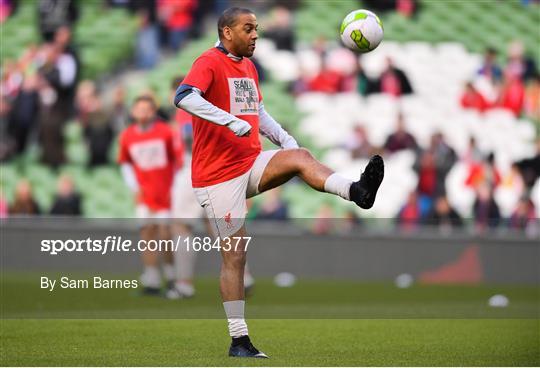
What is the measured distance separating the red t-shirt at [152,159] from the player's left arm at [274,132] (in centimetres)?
604

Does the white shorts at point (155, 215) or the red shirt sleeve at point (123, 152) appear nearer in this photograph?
the red shirt sleeve at point (123, 152)

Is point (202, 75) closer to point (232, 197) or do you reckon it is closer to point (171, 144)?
point (232, 197)

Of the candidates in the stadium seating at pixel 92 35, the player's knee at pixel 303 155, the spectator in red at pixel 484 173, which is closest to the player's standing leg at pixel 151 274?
the player's knee at pixel 303 155

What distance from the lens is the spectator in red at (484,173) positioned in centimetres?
2164

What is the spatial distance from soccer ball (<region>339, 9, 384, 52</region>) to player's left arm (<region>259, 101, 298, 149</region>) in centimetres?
97

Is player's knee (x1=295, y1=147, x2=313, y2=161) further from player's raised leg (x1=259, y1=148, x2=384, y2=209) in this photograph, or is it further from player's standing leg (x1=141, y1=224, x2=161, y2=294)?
player's standing leg (x1=141, y1=224, x2=161, y2=294)

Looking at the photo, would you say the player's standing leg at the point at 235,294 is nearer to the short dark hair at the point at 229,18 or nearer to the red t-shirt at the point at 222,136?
the red t-shirt at the point at 222,136

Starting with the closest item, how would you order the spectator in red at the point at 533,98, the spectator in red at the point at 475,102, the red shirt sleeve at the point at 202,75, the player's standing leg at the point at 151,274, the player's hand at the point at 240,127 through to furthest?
the player's hand at the point at 240,127, the red shirt sleeve at the point at 202,75, the player's standing leg at the point at 151,274, the spectator in red at the point at 475,102, the spectator in red at the point at 533,98

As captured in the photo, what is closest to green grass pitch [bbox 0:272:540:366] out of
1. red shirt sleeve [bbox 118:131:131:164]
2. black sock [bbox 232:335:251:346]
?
black sock [bbox 232:335:251:346]


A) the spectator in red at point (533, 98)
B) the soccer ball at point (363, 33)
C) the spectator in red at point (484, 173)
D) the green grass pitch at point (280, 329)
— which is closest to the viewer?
the green grass pitch at point (280, 329)

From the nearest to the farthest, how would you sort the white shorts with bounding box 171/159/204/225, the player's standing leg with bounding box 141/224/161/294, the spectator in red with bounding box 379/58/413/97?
the player's standing leg with bounding box 141/224/161/294 → the white shorts with bounding box 171/159/204/225 → the spectator in red with bounding box 379/58/413/97

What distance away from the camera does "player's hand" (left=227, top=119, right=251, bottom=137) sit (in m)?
7.77

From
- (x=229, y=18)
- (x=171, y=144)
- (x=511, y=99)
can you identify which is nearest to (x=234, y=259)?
(x=229, y=18)

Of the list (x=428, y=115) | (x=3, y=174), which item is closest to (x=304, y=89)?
(x=428, y=115)
